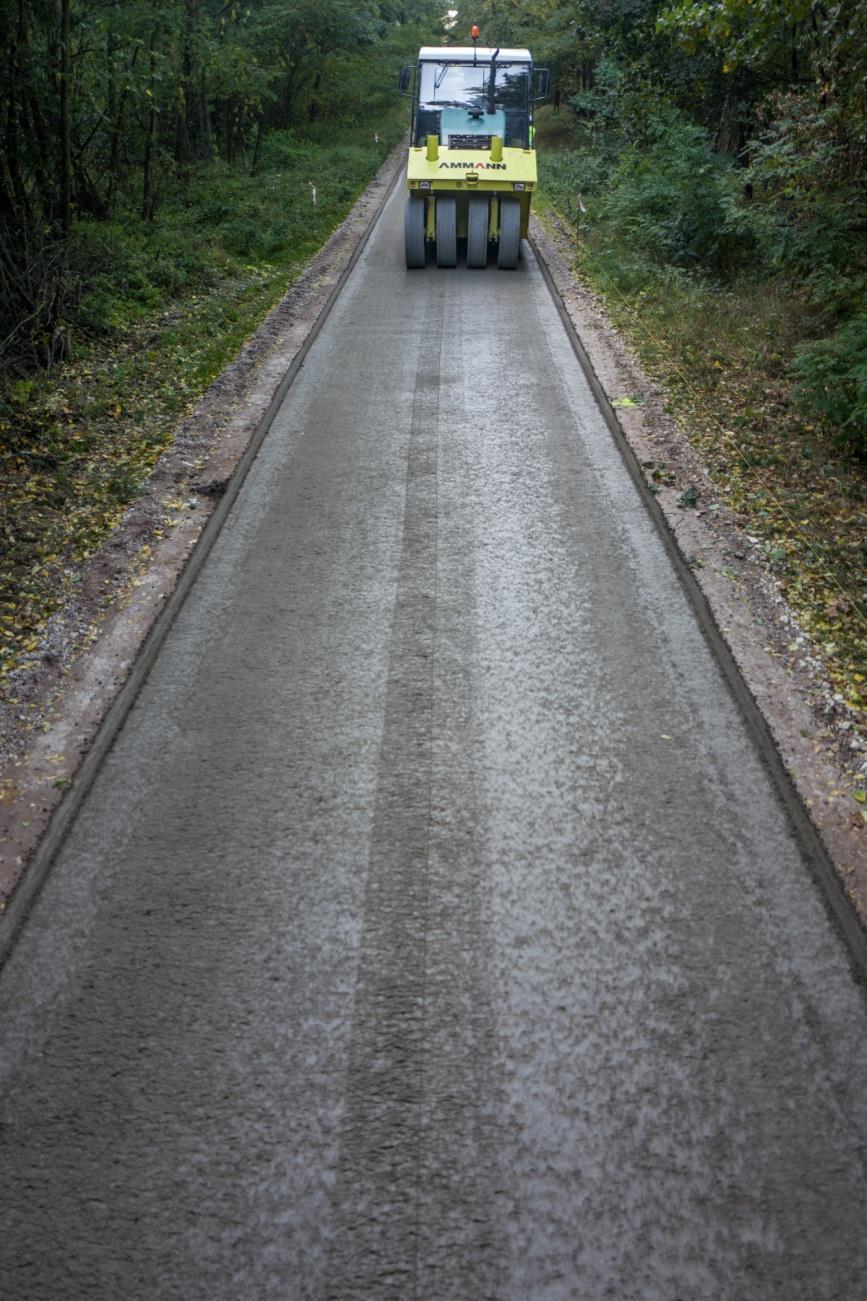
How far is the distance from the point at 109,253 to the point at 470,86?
6.71 meters

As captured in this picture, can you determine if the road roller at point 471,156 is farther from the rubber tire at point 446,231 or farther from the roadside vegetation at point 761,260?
the roadside vegetation at point 761,260

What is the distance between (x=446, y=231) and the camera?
15031mm

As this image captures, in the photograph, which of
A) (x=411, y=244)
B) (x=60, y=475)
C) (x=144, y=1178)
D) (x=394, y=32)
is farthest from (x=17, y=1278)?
(x=394, y=32)

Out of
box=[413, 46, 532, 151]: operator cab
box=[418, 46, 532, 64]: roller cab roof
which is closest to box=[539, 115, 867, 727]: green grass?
box=[413, 46, 532, 151]: operator cab

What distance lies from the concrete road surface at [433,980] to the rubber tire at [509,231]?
1024cm

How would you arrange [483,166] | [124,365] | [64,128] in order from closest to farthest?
[124,365] < [64,128] < [483,166]

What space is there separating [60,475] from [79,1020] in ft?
17.9

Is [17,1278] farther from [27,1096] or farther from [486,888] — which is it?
[486,888]

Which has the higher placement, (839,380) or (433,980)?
(839,380)

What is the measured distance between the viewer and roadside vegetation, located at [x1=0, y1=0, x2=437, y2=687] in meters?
7.63

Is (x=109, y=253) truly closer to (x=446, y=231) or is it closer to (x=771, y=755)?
(x=446, y=231)

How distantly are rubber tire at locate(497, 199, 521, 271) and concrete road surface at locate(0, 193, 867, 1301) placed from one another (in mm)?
10242

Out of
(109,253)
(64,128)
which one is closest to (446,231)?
(109,253)

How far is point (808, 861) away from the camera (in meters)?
4.25
